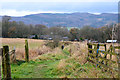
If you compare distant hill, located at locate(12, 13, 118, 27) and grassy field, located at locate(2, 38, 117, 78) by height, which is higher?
distant hill, located at locate(12, 13, 118, 27)

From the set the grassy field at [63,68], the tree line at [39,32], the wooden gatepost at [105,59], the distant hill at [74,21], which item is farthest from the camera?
the distant hill at [74,21]

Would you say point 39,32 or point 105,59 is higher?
point 39,32

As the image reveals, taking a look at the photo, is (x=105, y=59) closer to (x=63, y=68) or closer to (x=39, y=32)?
(x=63, y=68)

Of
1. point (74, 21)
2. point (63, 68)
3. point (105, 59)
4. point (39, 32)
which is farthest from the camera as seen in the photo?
point (74, 21)

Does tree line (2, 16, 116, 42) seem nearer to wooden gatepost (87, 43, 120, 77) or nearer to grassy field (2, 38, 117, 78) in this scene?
grassy field (2, 38, 117, 78)

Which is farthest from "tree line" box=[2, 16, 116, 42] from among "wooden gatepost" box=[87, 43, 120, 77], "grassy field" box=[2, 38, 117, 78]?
"wooden gatepost" box=[87, 43, 120, 77]

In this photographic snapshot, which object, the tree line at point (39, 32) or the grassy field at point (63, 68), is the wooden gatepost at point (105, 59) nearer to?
the grassy field at point (63, 68)

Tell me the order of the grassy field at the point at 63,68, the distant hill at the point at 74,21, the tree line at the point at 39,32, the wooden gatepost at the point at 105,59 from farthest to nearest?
the distant hill at the point at 74,21 → the tree line at the point at 39,32 → the grassy field at the point at 63,68 → the wooden gatepost at the point at 105,59

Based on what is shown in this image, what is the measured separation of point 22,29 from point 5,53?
57.1 metres

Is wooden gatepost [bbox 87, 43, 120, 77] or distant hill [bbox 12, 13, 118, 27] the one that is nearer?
wooden gatepost [bbox 87, 43, 120, 77]

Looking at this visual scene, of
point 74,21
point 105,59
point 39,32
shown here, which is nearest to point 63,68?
point 105,59

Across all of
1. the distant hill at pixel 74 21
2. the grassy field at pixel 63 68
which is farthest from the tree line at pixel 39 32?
the grassy field at pixel 63 68

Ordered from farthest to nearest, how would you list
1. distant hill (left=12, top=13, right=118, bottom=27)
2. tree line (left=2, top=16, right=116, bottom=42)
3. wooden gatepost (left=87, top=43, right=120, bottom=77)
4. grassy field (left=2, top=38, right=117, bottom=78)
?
1. distant hill (left=12, top=13, right=118, bottom=27)
2. tree line (left=2, top=16, right=116, bottom=42)
3. grassy field (left=2, top=38, right=117, bottom=78)
4. wooden gatepost (left=87, top=43, right=120, bottom=77)

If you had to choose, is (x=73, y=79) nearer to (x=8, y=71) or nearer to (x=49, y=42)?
(x=8, y=71)
